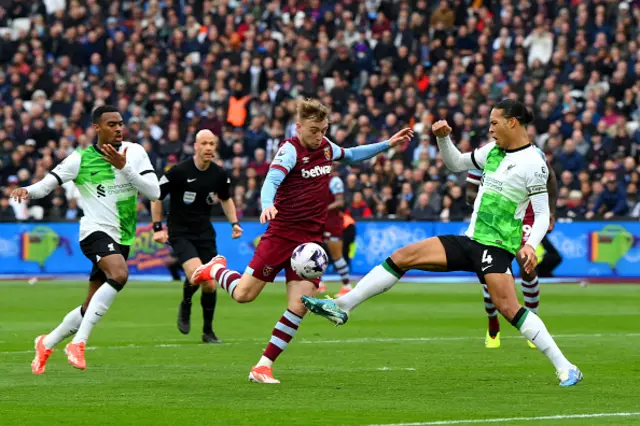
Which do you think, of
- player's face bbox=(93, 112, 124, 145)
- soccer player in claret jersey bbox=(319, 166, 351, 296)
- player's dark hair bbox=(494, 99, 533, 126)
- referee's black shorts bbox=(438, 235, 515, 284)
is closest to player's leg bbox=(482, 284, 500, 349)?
referee's black shorts bbox=(438, 235, 515, 284)

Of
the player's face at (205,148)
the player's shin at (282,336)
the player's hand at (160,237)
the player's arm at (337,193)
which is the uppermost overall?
the player's face at (205,148)

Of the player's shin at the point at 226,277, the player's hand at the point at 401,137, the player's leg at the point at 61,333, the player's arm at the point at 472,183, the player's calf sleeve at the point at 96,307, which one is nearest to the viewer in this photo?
the player's shin at the point at 226,277

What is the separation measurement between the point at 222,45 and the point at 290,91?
3427mm

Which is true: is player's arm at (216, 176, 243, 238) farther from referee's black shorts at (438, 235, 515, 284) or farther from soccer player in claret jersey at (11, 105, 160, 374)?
referee's black shorts at (438, 235, 515, 284)

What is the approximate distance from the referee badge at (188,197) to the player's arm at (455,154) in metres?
4.99

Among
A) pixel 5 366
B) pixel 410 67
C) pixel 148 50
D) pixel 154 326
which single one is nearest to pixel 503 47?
pixel 410 67

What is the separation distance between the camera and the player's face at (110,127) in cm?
1260

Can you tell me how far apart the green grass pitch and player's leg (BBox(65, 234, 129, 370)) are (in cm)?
31

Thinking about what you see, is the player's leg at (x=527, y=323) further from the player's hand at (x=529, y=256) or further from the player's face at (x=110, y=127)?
the player's face at (x=110, y=127)

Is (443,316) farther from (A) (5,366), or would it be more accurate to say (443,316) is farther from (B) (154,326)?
(A) (5,366)

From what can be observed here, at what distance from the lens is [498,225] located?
11.0 meters

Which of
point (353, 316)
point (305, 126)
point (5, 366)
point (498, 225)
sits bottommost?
point (353, 316)

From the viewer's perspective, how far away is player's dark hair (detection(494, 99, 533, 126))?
1103cm

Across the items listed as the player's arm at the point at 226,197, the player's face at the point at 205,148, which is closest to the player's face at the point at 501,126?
the player's face at the point at 205,148
